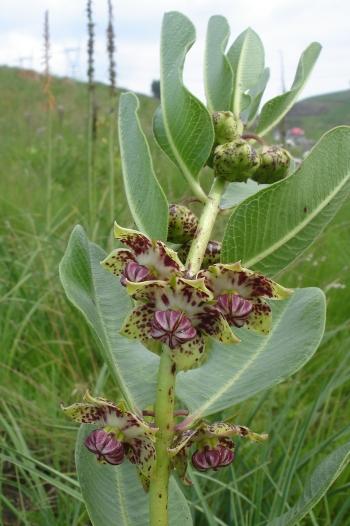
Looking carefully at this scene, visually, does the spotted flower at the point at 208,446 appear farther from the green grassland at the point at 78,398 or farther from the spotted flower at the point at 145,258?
the spotted flower at the point at 145,258

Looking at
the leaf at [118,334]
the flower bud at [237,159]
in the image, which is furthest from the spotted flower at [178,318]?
the flower bud at [237,159]

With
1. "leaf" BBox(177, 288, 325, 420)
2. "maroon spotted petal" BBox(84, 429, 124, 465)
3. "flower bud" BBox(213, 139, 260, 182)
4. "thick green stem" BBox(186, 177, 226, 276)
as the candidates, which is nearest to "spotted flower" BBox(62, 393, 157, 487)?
"maroon spotted petal" BBox(84, 429, 124, 465)

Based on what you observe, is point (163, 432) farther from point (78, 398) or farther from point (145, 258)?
point (78, 398)

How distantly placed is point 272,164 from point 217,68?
229mm

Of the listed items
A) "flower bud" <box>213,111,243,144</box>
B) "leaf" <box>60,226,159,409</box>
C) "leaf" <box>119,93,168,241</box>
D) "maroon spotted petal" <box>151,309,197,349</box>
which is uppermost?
"flower bud" <box>213,111,243,144</box>

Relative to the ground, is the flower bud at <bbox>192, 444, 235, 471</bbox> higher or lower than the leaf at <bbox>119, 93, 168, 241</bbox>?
lower

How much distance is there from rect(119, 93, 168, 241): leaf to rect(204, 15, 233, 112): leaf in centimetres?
15

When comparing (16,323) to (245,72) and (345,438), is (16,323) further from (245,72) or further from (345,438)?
(245,72)

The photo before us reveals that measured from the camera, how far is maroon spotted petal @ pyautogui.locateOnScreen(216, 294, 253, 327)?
0.85 m

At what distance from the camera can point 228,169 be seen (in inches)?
38.4

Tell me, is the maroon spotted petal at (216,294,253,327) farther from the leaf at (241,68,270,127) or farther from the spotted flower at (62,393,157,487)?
the leaf at (241,68,270,127)

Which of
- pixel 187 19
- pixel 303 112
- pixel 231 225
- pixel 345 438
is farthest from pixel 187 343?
pixel 303 112

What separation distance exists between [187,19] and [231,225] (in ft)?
1.24

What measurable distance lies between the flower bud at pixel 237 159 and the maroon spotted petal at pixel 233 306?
0.21m
